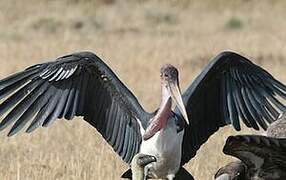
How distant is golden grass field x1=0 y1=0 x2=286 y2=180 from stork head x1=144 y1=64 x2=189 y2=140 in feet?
4.94

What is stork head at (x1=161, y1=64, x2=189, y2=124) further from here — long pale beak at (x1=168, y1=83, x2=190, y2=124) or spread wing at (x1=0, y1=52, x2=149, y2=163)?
spread wing at (x1=0, y1=52, x2=149, y2=163)

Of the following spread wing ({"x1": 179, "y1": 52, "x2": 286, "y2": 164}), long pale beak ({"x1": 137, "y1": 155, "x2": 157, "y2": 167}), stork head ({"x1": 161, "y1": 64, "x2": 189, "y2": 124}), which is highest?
stork head ({"x1": 161, "y1": 64, "x2": 189, "y2": 124})

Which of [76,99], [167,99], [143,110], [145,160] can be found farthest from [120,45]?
[145,160]

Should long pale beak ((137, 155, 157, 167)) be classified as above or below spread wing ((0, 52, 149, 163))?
below

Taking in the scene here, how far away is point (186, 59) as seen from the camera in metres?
16.2

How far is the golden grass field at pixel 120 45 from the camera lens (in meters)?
8.73

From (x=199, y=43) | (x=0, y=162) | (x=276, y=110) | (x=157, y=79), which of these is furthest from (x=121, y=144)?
(x=199, y=43)

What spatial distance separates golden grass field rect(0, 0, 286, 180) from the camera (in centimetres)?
873

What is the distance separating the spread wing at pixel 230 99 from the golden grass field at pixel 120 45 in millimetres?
783

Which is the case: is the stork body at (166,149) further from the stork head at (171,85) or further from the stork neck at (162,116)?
the stork head at (171,85)

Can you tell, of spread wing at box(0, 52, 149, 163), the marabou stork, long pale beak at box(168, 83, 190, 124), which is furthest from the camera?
spread wing at box(0, 52, 149, 163)

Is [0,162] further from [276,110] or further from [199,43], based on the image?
[199,43]

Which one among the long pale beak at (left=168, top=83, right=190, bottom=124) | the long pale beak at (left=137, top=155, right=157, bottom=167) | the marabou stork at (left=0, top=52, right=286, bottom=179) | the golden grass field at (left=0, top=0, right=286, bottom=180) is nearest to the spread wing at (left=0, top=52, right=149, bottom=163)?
the marabou stork at (left=0, top=52, right=286, bottom=179)

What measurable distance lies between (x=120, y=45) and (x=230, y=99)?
1129 centimetres
